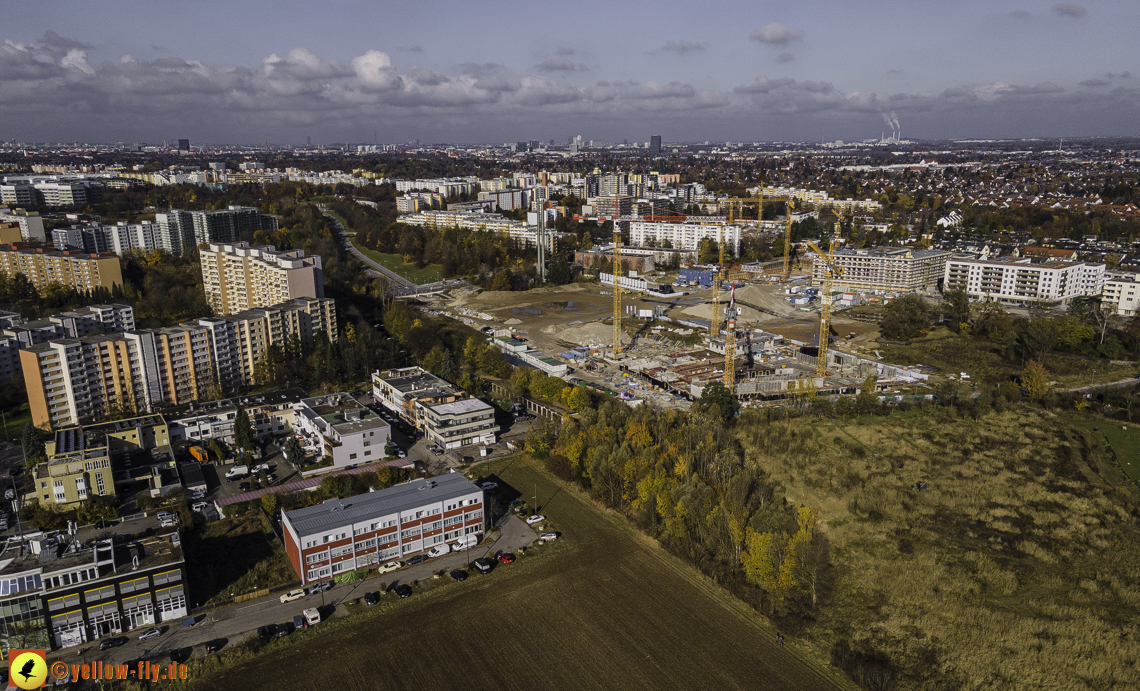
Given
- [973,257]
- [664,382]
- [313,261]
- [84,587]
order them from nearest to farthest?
[84,587]
[664,382]
[313,261]
[973,257]

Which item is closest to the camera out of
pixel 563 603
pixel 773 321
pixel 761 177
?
pixel 563 603

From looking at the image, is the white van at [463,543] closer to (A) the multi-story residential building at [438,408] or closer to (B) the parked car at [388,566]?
(B) the parked car at [388,566]

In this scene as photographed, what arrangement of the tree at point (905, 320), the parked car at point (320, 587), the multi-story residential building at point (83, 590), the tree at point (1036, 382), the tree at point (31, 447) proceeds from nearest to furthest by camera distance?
the multi-story residential building at point (83, 590)
the parked car at point (320, 587)
the tree at point (31, 447)
the tree at point (1036, 382)
the tree at point (905, 320)

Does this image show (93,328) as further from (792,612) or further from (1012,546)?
(1012,546)

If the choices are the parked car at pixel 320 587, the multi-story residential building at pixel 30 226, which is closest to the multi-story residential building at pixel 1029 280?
the parked car at pixel 320 587

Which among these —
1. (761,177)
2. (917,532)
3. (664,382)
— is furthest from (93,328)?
(761,177)

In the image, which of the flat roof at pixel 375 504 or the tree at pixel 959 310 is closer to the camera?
the flat roof at pixel 375 504

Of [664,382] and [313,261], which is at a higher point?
[313,261]
